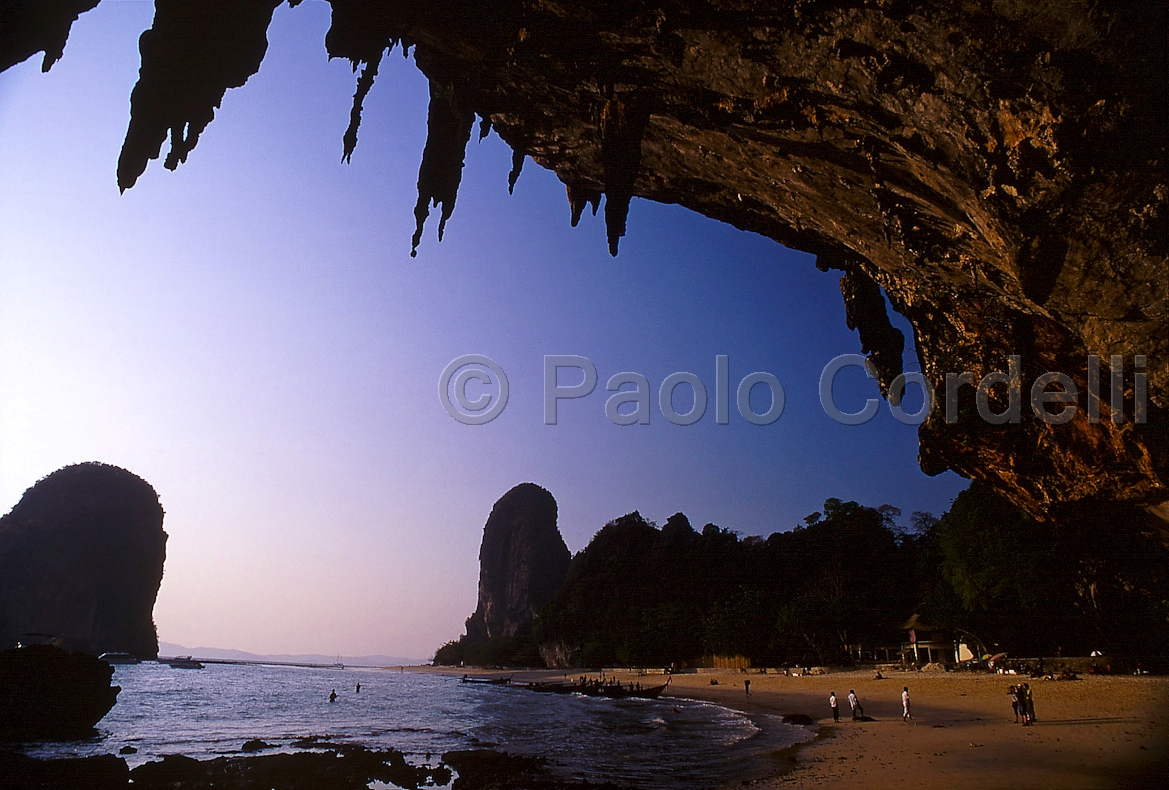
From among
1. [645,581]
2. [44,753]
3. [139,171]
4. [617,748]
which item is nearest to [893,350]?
[139,171]

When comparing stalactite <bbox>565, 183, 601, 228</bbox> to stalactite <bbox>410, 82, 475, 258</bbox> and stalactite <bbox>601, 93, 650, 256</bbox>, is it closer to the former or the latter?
stalactite <bbox>410, 82, 475, 258</bbox>

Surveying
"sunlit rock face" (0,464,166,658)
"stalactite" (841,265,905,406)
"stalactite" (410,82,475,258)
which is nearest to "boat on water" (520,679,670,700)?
"stalactite" (841,265,905,406)

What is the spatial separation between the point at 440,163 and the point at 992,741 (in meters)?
21.4

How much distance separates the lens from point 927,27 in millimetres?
6570

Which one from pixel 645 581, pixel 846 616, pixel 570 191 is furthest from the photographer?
pixel 645 581

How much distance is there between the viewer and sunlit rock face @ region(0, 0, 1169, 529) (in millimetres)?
6430

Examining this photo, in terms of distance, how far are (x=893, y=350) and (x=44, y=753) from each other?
110 feet

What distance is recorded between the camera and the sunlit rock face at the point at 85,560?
11250cm

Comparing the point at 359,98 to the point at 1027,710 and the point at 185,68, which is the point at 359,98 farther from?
the point at 1027,710

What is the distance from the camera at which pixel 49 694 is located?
2591 centimetres

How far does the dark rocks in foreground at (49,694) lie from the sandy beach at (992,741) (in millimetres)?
30369

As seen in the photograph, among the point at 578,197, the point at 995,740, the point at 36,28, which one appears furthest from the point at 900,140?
the point at 995,740

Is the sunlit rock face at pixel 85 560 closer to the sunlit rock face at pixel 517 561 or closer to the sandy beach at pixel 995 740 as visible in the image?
the sunlit rock face at pixel 517 561

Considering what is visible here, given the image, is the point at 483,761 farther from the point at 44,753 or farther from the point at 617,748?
the point at 44,753
